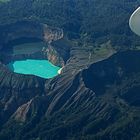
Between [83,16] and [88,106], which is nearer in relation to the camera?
[88,106]

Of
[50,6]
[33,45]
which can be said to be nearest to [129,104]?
[33,45]

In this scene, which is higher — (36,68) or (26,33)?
(26,33)

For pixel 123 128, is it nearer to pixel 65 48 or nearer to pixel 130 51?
pixel 130 51

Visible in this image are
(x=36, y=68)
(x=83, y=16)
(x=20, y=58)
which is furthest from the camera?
(x=83, y=16)

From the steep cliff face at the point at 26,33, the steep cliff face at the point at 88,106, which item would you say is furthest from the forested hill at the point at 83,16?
the steep cliff face at the point at 88,106

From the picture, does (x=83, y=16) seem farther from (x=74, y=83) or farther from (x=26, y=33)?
(x=74, y=83)

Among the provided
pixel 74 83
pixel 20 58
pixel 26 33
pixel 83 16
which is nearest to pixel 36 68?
pixel 20 58

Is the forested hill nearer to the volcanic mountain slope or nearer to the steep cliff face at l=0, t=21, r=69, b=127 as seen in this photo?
the volcanic mountain slope
